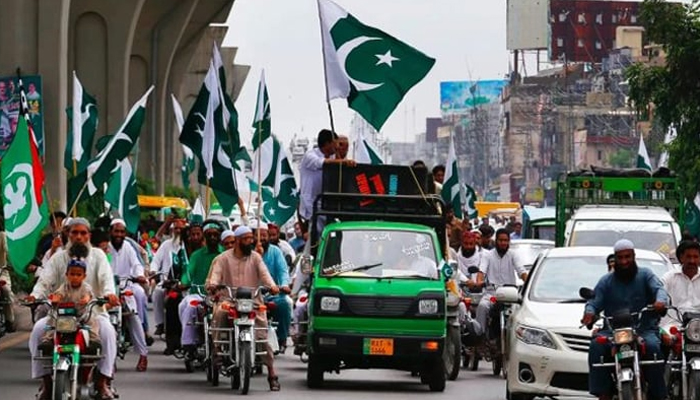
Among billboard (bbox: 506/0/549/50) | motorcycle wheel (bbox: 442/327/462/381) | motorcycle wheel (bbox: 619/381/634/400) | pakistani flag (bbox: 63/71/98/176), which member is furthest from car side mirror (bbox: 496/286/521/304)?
billboard (bbox: 506/0/549/50)

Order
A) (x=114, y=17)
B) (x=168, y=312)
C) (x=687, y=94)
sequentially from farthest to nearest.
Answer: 1. (x=114, y=17)
2. (x=687, y=94)
3. (x=168, y=312)

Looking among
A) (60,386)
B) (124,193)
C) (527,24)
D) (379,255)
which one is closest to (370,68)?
(379,255)

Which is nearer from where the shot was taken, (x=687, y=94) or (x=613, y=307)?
(x=613, y=307)

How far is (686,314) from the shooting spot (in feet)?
49.8

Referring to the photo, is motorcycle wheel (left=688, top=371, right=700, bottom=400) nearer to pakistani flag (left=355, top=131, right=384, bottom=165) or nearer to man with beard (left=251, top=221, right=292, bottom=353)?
man with beard (left=251, top=221, right=292, bottom=353)

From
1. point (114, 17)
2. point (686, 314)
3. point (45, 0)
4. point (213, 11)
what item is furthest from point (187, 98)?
point (686, 314)

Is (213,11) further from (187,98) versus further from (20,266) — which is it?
(20,266)

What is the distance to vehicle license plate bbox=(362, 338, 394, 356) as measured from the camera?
19.9 meters

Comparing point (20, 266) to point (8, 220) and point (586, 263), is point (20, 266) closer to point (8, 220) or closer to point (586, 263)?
point (8, 220)

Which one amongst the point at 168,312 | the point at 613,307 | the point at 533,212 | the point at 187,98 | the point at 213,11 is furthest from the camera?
the point at 187,98

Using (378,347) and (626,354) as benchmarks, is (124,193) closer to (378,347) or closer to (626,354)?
(378,347)

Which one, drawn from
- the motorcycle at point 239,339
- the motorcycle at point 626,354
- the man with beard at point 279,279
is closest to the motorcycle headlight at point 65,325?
the motorcycle at point 626,354

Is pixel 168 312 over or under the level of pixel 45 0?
under

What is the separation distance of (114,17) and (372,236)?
43747mm
